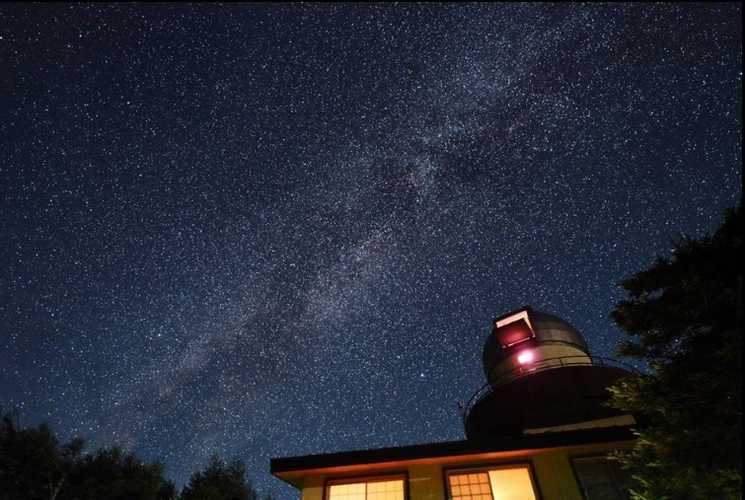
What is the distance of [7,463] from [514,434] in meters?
40.4

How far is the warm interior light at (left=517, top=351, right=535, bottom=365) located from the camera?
19.8m

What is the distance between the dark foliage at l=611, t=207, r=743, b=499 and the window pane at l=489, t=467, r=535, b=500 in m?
2.83

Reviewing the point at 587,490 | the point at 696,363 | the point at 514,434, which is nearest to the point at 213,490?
the point at 514,434

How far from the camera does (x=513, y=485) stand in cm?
1226

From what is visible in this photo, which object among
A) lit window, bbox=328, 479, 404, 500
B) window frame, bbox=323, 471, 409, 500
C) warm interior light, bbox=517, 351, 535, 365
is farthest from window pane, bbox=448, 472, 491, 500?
warm interior light, bbox=517, 351, 535, 365

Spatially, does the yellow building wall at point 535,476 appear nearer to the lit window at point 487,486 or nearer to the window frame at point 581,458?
the window frame at point 581,458

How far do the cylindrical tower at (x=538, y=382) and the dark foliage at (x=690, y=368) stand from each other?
6311 millimetres

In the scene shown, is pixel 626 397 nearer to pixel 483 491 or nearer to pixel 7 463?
pixel 483 491

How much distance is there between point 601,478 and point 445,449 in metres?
4.45

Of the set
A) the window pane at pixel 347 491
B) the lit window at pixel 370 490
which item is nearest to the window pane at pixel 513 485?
the lit window at pixel 370 490

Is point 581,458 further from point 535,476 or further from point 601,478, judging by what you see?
point 535,476

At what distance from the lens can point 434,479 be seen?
466 inches

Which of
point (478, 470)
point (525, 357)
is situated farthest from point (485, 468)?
point (525, 357)

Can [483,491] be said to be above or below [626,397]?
below
